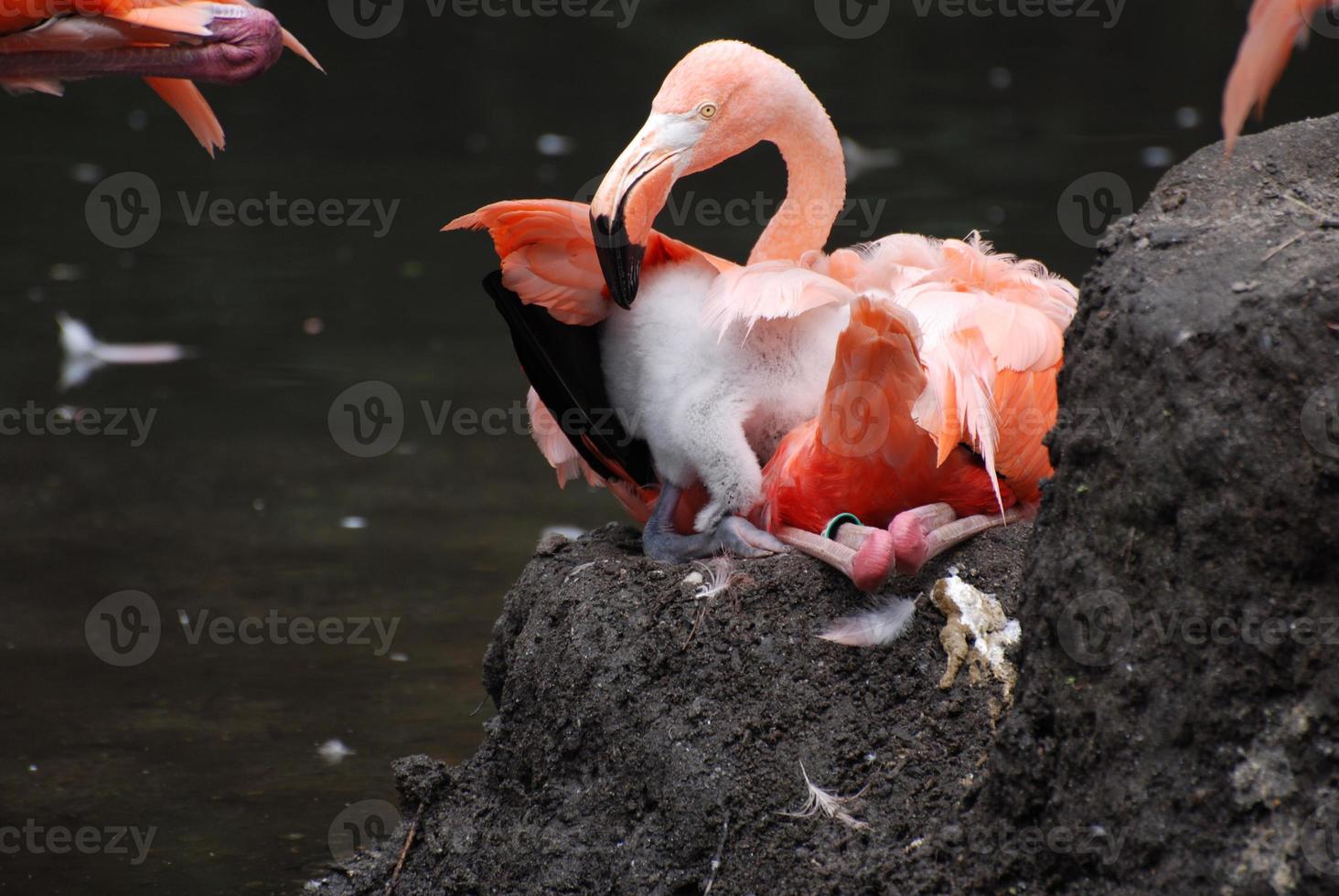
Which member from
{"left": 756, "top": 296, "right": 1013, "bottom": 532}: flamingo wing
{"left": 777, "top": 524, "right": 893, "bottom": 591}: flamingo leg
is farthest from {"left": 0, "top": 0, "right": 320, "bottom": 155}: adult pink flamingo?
{"left": 777, "top": 524, "right": 893, "bottom": 591}: flamingo leg

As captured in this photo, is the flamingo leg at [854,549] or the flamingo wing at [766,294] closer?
the flamingo leg at [854,549]

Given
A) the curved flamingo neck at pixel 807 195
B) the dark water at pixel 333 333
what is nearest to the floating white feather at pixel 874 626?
the curved flamingo neck at pixel 807 195

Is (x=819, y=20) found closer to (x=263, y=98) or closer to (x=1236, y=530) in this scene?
(x=263, y=98)

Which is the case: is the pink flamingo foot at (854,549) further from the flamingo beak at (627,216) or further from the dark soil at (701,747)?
the flamingo beak at (627,216)

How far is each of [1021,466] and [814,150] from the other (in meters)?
0.90

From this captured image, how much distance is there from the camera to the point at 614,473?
3307 millimetres

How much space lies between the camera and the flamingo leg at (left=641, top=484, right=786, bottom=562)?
294 cm

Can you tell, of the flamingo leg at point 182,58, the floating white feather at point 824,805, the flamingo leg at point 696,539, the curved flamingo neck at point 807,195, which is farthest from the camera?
the flamingo leg at point 182,58

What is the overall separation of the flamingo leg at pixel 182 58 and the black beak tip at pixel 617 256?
1181mm

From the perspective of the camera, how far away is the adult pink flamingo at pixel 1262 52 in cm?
183

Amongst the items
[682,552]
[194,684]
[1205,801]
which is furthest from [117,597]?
[1205,801]

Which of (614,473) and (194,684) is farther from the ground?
(614,473)

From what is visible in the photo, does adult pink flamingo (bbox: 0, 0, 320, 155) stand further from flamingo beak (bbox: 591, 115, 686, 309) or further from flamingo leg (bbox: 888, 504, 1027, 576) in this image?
flamingo leg (bbox: 888, 504, 1027, 576)

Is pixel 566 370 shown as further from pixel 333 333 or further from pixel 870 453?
pixel 333 333
